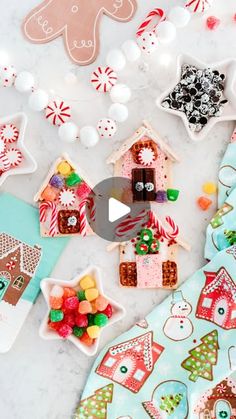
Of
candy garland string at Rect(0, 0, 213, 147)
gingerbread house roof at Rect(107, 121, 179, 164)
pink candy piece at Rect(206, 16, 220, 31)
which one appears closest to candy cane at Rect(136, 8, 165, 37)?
candy garland string at Rect(0, 0, 213, 147)

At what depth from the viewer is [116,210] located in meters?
1.75

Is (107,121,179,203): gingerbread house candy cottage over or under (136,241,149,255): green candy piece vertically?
over

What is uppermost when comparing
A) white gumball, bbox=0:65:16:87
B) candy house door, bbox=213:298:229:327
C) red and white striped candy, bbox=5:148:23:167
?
white gumball, bbox=0:65:16:87

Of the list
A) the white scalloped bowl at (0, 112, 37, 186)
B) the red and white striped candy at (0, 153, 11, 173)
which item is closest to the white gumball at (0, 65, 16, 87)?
the white scalloped bowl at (0, 112, 37, 186)

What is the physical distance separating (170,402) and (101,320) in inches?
12.6

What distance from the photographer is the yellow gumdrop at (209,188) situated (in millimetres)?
1764

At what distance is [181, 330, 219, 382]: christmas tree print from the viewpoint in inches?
66.4

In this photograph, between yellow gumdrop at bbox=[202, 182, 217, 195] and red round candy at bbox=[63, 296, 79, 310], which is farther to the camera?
yellow gumdrop at bbox=[202, 182, 217, 195]

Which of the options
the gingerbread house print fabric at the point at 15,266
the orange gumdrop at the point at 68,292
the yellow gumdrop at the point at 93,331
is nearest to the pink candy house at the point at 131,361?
the yellow gumdrop at the point at 93,331

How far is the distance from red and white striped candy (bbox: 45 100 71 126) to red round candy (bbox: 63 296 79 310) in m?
0.51

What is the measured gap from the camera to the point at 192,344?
172 centimetres

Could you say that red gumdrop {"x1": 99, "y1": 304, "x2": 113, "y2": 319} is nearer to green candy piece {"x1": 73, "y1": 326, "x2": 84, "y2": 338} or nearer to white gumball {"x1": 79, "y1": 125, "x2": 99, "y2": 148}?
green candy piece {"x1": 73, "y1": 326, "x2": 84, "y2": 338}

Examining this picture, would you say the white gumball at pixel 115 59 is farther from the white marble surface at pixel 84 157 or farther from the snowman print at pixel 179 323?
the snowman print at pixel 179 323

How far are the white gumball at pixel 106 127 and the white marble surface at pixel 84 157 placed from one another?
47 mm
